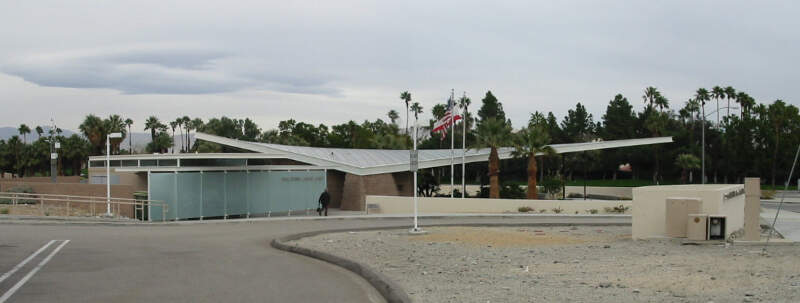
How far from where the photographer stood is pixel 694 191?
62.2 ft

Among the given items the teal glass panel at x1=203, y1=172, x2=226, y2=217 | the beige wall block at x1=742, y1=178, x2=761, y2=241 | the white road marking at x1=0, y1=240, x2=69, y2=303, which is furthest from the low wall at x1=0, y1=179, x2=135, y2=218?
the beige wall block at x1=742, y1=178, x2=761, y2=241

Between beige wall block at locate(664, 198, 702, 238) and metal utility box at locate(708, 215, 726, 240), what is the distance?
26.4 inches

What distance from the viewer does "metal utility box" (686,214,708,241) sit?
17.5 meters

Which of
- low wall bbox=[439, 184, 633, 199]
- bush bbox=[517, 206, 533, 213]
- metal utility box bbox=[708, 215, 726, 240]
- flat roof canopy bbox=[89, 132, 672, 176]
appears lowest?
low wall bbox=[439, 184, 633, 199]

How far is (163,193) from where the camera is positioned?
3036 cm

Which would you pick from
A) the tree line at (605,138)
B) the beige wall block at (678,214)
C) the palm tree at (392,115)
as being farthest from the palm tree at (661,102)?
the beige wall block at (678,214)

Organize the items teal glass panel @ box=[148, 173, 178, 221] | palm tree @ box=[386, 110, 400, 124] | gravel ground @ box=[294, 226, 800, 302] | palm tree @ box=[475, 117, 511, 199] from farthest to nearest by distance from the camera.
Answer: palm tree @ box=[386, 110, 400, 124]
palm tree @ box=[475, 117, 511, 199]
teal glass panel @ box=[148, 173, 178, 221]
gravel ground @ box=[294, 226, 800, 302]

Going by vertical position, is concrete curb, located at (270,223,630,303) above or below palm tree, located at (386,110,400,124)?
below

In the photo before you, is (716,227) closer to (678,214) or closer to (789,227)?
(678,214)

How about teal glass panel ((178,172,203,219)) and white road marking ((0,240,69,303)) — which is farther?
teal glass panel ((178,172,203,219))

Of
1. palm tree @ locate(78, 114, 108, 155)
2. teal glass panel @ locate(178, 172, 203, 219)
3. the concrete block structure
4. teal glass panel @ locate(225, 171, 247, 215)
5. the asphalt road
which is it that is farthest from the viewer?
palm tree @ locate(78, 114, 108, 155)

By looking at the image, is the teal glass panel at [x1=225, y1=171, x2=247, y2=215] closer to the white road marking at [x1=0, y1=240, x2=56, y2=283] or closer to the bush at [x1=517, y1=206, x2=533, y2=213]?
the bush at [x1=517, y1=206, x2=533, y2=213]

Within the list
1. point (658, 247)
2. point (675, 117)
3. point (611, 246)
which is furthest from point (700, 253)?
point (675, 117)

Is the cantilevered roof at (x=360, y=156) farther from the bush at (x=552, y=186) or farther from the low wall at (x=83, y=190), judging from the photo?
the low wall at (x=83, y=190)
